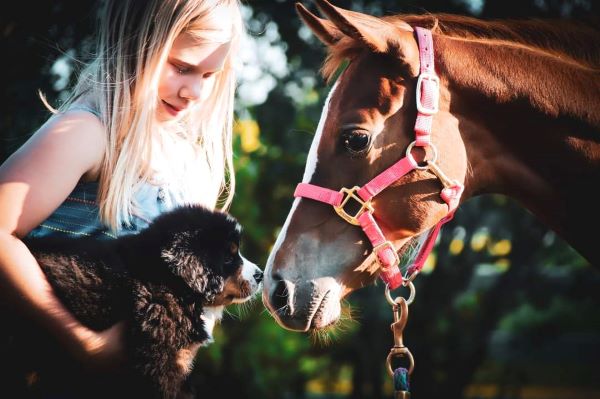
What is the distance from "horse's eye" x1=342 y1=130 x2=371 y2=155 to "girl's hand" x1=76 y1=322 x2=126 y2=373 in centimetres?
126

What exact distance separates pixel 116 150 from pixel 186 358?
0.94m

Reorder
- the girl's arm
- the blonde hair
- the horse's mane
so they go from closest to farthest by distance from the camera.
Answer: the girl's arm
the blonde hair
the horse's mane

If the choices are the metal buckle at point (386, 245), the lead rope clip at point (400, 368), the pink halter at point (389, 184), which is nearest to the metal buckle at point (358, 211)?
the pink halter at point (389, 184)

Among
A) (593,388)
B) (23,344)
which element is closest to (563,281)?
(593,388)

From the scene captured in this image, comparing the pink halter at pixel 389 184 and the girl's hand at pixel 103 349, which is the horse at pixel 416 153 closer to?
the pink halter at pixel 389 184

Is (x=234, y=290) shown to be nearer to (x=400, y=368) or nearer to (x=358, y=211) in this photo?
(x=358, y=211)

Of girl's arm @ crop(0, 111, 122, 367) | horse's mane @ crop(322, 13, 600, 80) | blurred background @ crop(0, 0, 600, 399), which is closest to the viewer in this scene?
girl's arm @ crop(0, 111, 122, 367)

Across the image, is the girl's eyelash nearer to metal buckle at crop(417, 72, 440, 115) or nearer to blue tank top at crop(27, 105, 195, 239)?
blue tank top at crop(27, 105, 195, 239)

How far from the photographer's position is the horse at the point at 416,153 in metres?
2.51

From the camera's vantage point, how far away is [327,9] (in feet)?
7.83

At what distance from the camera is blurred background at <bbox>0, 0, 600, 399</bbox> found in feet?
16.9

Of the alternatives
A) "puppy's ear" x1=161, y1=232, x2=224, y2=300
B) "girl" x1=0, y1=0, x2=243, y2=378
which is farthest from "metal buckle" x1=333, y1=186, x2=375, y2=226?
"girl" x1=0, y1=0, x2=243, y2=378

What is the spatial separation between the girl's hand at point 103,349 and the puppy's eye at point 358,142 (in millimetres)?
1258

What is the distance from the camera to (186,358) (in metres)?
2.33
